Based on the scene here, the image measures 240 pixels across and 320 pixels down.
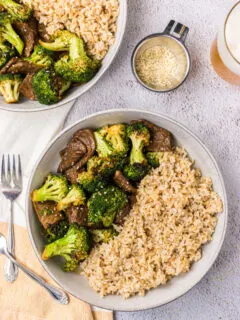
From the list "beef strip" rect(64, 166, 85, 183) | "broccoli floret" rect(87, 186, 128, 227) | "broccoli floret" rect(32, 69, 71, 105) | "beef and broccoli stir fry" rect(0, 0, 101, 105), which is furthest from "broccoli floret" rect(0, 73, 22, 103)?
"broccoli floret" rect(87, 186, 128, 227)

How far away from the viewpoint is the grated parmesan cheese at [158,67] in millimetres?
2633

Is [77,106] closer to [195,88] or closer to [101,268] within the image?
[195,88]

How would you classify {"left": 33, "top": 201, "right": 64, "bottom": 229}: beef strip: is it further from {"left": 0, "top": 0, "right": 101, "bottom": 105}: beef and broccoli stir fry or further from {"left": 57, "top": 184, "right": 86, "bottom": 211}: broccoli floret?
{"left": 0, "top": 0, "right": 101, "bottom": 105}: beef and broccoli stir fry

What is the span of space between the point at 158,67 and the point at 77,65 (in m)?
0.52

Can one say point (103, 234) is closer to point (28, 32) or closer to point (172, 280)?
point (172, 280)

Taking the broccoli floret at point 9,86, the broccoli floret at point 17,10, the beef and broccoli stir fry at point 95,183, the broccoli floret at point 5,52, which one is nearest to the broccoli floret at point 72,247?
the beef and broccoli stir fry at point 95,183

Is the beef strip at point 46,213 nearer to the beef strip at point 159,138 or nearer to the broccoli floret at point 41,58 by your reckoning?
the beef strip at point 159,138

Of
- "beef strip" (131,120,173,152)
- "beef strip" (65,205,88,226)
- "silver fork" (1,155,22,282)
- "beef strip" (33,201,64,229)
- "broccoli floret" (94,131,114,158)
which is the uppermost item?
"beef strip" (131,120,173,152)

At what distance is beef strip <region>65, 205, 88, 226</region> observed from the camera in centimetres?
246

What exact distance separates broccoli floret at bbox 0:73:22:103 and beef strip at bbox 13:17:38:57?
0.54 ft

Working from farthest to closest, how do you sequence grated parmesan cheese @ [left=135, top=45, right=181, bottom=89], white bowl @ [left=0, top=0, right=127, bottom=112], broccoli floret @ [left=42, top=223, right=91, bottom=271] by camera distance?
grated parmesan cheese @ [left=135, top=45, right=181, bottom=89] < white bowl @ [left=0, top=0, right=127, bottom=112] < broccoli floret @ [left=42, top=223, right=91, bottom=271]

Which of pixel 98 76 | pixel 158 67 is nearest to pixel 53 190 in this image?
pixel 98 76

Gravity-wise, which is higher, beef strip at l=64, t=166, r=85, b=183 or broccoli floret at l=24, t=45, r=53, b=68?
broccoli floret at l=24, t=45, r=53, b=68

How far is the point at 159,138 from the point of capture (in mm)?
2500
